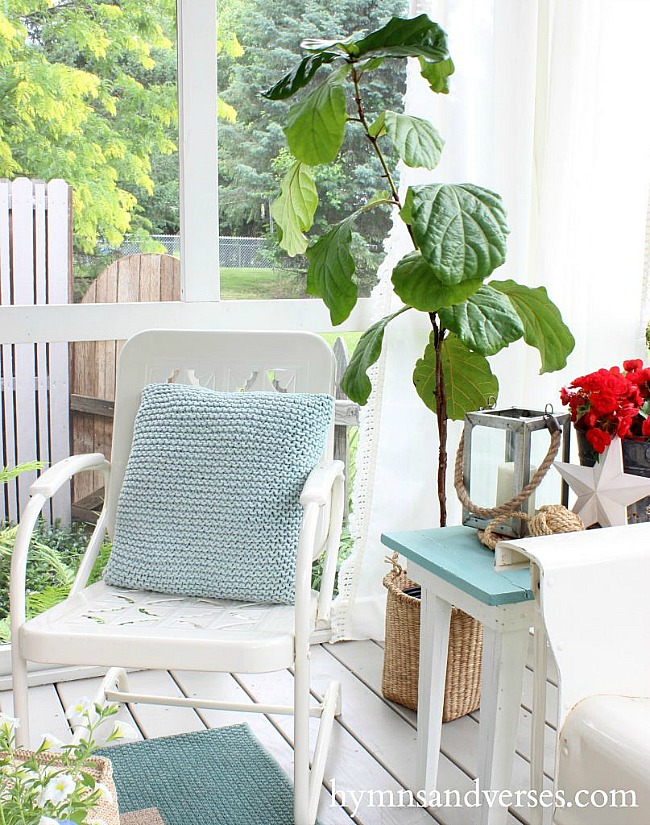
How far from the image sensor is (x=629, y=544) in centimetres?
152

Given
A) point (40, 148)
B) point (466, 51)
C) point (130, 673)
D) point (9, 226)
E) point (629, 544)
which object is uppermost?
point (466, 51)

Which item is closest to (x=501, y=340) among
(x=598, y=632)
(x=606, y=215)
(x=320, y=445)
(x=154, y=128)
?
(x=320, y=445)

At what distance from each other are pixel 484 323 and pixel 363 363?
311 millimetres

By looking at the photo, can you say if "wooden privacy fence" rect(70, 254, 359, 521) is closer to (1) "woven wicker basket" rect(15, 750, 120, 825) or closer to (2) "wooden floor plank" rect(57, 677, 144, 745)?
(2) "wooden floor plank" rect(57, 677, 144, 745)

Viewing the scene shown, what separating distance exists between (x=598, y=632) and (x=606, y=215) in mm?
1420

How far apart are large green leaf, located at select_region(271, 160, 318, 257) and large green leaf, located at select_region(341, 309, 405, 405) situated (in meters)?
0.31

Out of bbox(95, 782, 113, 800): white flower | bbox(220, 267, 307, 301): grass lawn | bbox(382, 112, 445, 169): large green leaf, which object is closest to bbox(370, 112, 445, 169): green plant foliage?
bbox(382, 112, 445, 169): large green leaf

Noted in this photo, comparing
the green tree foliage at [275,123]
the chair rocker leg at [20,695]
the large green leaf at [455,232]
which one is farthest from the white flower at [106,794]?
the green tree foliage at [275,123]

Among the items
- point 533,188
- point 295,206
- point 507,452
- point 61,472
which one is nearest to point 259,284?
point 295,206

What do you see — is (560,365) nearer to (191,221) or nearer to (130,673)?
(191,221)

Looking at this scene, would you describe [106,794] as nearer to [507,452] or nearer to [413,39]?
[507,452]

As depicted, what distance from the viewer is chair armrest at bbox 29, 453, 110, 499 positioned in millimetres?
1749

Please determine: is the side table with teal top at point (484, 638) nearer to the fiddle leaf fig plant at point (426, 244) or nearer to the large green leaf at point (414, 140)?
the fiddle leaf fig plant at point (426, 244)

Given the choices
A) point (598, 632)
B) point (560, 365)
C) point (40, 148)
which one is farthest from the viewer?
point (40, 148)
